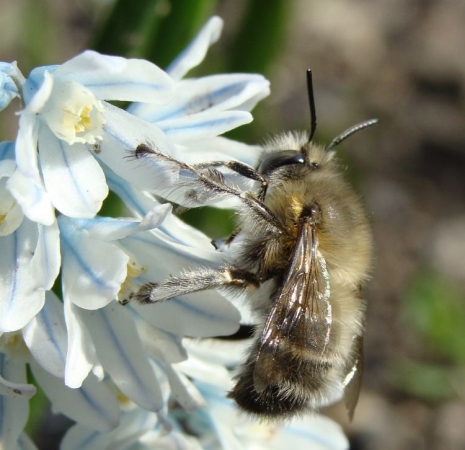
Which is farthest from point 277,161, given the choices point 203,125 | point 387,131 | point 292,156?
point 387,131

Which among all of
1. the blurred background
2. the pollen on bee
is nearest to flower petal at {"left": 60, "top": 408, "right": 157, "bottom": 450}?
the pollen on bee

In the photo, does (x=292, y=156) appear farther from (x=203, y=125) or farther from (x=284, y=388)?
(x=284, y=388)

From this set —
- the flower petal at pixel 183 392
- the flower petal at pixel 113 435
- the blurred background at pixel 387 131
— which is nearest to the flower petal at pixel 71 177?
the flower petal at pixel 183 392

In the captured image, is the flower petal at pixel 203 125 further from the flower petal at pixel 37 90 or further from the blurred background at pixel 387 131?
the blurred background at pixel 387 131

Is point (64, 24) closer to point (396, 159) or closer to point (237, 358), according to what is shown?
point (396, 159)

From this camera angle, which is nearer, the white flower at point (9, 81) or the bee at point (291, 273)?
the white flower at point (9, 81)

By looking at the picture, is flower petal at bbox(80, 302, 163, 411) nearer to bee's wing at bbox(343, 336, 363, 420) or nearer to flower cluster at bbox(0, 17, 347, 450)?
flower cluster at bbox(0, 17, 347, 450)

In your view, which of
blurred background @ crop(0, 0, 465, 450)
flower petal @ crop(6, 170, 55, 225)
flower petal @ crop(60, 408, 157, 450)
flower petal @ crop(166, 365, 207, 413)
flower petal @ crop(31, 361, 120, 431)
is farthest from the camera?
blurred background @ crop(0, 0, 465, 450)

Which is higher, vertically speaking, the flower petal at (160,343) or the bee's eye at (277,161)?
the bee's eye at (277,161)
